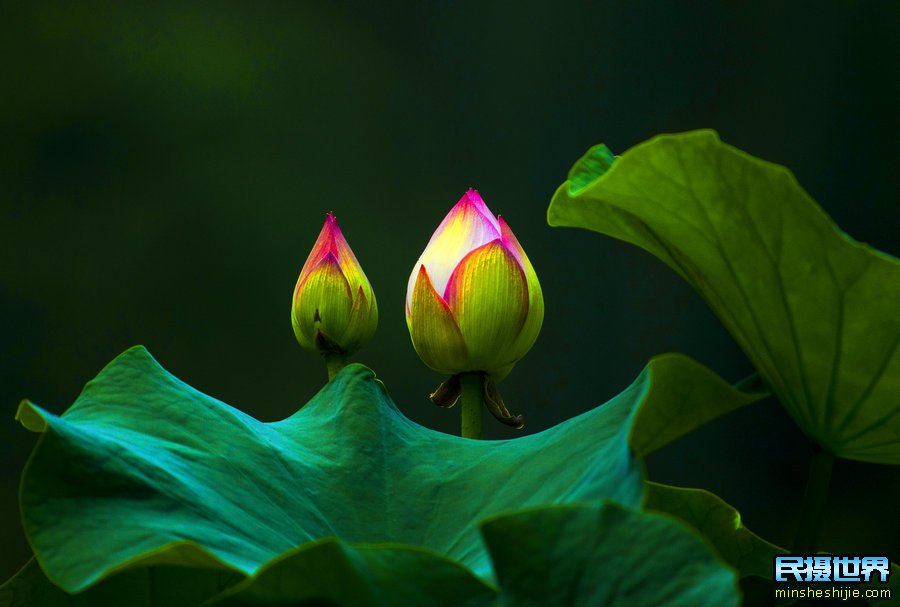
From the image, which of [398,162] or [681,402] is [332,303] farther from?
[398,162]

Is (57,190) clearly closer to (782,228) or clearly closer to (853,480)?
(853,480)

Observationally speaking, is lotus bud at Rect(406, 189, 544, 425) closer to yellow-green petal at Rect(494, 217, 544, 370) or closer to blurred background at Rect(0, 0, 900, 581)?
yellow-green petal at Rect(494, 217, 544, 370)

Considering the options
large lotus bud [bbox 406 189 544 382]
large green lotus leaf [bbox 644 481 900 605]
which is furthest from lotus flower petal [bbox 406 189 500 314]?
large green lotus leaf [bbox 644 481 900 605]

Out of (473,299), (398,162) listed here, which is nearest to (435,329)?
(473,299)

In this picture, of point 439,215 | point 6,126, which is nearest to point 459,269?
point 439,215

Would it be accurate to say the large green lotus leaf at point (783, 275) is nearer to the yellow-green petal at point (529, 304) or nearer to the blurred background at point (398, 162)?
the yellow-green petal at point (529, 304)

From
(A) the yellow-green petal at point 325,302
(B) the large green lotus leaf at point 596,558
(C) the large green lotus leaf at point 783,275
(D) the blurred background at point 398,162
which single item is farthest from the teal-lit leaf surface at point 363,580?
(D) the blurred background at point 398,162
